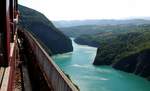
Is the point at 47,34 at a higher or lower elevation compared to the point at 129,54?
higher

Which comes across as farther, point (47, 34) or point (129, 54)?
point (47, 34)

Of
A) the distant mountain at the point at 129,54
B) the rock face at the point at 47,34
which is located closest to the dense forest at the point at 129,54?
the distant mountain at the point at 129,54

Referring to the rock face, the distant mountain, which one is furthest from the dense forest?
the rock face

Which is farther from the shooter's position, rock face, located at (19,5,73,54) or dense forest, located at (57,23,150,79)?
rock face, located at (19,5,73,54)

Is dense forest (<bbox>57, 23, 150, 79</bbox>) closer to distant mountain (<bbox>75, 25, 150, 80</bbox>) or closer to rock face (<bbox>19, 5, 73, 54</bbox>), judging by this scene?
distant mountain (<bbox>75, 25, 150, 80</bbox>)

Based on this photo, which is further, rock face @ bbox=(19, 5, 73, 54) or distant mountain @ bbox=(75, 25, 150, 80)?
rock face @ bbox=(19, 5, 73, 54)

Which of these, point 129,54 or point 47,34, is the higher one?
point 47,34

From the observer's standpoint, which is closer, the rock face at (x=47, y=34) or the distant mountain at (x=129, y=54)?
the distant mountain at (x=129, y=54)

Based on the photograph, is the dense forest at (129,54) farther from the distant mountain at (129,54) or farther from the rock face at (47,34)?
the rock face at (47,34)

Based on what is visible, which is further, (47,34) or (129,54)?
(47,34)

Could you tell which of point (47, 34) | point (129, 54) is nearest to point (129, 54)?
point (129, 54)

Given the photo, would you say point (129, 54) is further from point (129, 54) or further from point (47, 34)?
point (47, 34)
